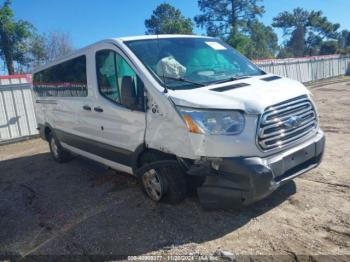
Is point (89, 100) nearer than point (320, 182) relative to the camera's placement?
No

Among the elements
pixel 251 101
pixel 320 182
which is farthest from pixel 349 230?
pixel 251 101

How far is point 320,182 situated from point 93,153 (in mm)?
3403

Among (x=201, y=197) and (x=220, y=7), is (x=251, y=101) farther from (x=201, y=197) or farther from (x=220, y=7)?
(x=220, y=7)

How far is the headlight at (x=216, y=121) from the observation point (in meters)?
3.27

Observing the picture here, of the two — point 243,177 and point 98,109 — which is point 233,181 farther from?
point 98,109

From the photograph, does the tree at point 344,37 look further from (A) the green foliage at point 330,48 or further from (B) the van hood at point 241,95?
(B) the van hood at point 241,95

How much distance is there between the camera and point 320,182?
451 cm

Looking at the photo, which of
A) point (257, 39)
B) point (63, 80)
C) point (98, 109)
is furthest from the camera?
point (257, 39)

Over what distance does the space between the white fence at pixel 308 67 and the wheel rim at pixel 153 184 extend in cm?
1438

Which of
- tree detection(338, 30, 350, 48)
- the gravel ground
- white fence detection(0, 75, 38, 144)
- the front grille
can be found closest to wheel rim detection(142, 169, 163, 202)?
the gravel ground

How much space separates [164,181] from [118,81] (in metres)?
1.42

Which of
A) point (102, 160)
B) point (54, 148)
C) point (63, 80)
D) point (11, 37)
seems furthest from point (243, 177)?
point (11, 37)

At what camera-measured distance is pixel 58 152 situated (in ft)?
22.6

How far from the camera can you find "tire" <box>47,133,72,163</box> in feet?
22.3
